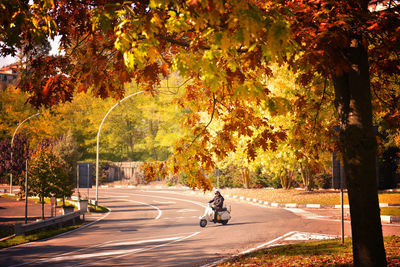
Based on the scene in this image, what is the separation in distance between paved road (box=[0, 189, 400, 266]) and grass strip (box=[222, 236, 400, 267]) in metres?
1.47

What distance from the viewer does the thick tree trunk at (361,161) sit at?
5656 millimetres

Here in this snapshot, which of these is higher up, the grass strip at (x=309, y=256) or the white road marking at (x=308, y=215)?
the grass strip at (x=309, y=256)

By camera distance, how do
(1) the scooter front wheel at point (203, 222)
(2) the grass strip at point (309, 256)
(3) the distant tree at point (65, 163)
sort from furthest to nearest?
(3) the distant tree at point (65, 163), (1) the scooter front wheel at point (203, 222), (2) the grass strip at point (309, 256)

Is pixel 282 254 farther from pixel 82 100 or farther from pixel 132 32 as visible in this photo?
pixel 82 100

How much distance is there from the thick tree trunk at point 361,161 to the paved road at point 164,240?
5060 millimetres

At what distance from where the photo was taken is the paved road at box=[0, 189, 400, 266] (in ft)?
35.2

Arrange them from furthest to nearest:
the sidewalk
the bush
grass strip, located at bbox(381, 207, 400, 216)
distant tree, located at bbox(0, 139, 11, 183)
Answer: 1. distant tree, located at bbox(0, 139, 11, 183)
2. the bush
3. the sidewalk
4. grass strip, located at bbox(381, 207, 400, 216)

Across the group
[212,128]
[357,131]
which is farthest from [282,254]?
[212,128]

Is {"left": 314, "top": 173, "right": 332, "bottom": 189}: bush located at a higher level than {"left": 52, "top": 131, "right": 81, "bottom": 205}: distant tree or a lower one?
lower

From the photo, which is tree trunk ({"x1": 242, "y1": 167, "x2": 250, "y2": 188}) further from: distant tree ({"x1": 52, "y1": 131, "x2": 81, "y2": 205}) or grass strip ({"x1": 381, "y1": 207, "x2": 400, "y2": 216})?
grass strip ({"x1": 381, "y1": 207, "x2": 400, "y2": 216})

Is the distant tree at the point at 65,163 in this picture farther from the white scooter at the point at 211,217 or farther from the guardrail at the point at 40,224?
the white scooter at the point at 211,217

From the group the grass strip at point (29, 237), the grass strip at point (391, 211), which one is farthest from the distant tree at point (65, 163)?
the grass strip at point (391, 211)

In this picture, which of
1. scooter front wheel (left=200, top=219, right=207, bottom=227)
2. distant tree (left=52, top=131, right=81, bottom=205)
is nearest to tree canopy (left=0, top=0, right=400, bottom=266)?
Result: scooter front wheel (left=200, top=219, right=207, bottom=227)

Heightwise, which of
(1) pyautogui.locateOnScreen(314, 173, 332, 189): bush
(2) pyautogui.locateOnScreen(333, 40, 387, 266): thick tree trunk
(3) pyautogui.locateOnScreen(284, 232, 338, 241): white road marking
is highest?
(2) pyautogui.locateOnScreen(333, 40, 387, 266): thick tree trunk
